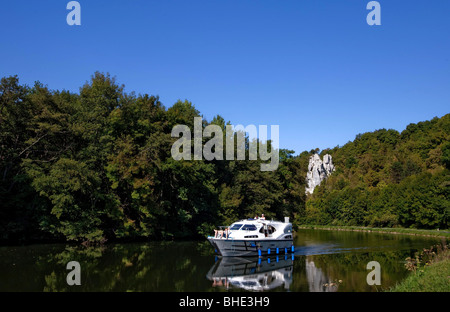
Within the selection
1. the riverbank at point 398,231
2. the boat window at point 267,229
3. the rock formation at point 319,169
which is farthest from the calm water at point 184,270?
the rock formation at point 319,169

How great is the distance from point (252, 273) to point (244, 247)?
591 cm

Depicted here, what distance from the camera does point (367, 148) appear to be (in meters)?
124

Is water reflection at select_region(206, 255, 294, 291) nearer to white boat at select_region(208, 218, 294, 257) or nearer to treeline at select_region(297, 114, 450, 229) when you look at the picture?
white boat at select_region(208, 218, 294, 257)

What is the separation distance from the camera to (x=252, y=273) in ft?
74.8

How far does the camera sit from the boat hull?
28.0 m

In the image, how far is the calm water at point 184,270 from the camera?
18.2m

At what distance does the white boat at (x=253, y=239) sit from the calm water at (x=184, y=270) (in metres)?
0.74

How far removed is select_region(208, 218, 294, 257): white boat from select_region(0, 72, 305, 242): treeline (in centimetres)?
1139

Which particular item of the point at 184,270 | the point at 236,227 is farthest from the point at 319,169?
the point at 184,270

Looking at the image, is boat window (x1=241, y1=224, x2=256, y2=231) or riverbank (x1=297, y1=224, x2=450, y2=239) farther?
riverbank (x1=297, y1=224, x2=450, y2=239)

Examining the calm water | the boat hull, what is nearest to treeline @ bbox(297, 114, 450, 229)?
the calm water

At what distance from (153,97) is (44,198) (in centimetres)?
1789
